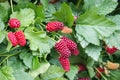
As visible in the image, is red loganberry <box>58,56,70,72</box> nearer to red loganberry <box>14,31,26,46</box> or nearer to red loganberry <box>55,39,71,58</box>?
red loganberry <box>55,39,71,58</box>

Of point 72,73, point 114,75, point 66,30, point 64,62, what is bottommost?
point 114,75

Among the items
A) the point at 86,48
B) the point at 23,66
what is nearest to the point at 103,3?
the point at 86,48

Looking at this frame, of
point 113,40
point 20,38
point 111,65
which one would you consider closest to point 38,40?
point 20,38

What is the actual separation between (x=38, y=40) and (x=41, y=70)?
0.47ft

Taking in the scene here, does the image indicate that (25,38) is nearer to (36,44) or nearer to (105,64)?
(36,44)

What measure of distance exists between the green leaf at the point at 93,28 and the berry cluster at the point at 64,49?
0.28ft

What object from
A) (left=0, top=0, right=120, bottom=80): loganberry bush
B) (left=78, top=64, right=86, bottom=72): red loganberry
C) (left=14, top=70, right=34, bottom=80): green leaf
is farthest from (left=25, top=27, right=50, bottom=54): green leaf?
(left=78, top=64, right=86, bottom=72): red loganberry

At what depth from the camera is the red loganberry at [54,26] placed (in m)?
1.29

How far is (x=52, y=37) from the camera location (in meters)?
1.34

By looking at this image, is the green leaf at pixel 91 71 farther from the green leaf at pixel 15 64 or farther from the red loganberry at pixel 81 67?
the green leaf at pixel 15 64

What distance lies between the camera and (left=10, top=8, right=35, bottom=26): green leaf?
4.22ft

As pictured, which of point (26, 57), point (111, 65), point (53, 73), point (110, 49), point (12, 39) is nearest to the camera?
point (12, 39)

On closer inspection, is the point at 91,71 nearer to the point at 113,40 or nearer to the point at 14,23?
the point at 113,40

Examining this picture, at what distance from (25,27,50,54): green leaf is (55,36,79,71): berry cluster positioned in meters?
0.05
